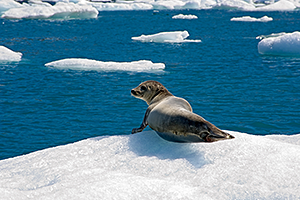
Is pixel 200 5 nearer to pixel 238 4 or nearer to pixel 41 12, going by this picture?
pixel 238 4

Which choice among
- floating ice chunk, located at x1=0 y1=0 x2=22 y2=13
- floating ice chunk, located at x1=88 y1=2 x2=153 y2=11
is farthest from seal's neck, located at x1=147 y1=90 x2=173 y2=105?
floating ice chunk, located at x1=88 y1=2 x2=153 y2=11

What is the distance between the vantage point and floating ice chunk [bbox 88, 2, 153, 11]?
62.5 meters

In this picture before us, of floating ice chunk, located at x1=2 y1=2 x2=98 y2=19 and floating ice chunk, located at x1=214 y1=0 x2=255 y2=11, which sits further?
floating ice chunk, located at x1=214 y1=0 x2=255 y2=11

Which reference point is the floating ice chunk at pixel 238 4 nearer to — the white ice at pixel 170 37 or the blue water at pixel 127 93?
the white ice at pixel 170 37

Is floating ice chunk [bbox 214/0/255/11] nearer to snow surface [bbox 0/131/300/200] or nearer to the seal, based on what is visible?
the seal

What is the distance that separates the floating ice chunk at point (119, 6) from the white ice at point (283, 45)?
159 ft

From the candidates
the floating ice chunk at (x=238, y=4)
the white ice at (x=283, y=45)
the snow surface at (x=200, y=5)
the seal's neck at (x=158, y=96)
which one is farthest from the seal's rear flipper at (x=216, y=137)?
the floating ice chunk at (x=238, y=4)

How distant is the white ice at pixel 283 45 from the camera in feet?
53.8

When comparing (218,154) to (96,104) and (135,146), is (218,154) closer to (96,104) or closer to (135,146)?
(135,146)

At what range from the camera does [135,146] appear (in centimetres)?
372

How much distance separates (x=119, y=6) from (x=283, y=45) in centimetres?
5042

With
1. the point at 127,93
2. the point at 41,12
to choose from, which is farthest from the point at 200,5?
the point at 127,93

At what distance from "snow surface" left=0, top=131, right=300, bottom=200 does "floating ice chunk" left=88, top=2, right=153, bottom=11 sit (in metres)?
61.2

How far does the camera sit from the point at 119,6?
63.7 metres
